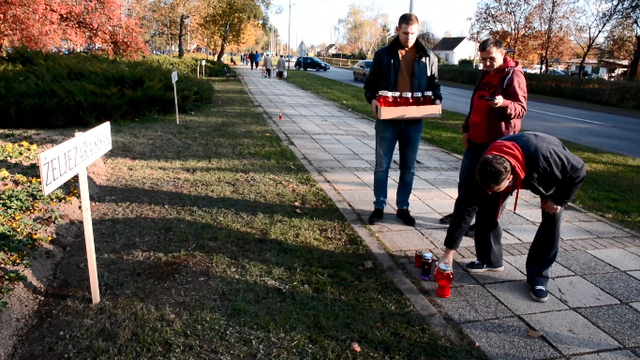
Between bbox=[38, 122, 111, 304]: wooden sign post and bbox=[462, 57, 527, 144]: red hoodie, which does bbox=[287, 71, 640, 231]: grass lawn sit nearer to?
bbox=[462, 57, 527, 144]: red hoodie

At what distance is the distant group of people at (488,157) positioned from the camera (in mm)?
3162

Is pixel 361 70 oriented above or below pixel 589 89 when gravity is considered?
above

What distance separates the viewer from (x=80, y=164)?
312 cm

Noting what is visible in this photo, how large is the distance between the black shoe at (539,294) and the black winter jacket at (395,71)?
1.99 m

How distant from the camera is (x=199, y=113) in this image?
1284 centimetres

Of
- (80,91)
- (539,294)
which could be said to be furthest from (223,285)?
(80,91)

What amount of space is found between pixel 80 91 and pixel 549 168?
9895 mm

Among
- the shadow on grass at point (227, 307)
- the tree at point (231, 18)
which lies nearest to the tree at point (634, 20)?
the tree at point (231, 18)

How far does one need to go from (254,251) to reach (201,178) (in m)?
2.48

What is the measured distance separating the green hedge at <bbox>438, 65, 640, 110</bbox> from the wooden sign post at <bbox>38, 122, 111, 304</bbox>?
2194cm

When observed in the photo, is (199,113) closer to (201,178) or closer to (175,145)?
(175,145)

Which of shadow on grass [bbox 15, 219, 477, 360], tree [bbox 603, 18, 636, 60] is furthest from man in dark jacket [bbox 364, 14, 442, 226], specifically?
tree [bbox 603, 18, 636, 60]

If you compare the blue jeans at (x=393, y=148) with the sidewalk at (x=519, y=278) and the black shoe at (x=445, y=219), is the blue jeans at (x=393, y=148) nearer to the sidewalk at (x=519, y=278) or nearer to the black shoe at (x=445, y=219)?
the sidewalk at (x=519, y=278)

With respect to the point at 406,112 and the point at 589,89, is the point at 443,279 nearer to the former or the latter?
the point at 406,112
